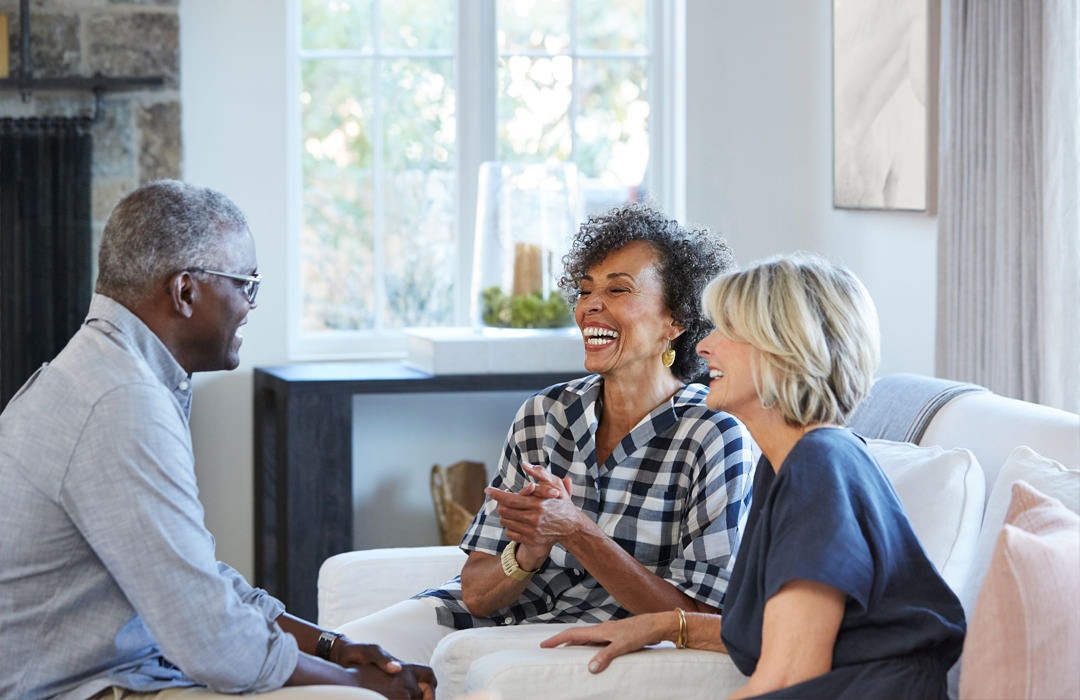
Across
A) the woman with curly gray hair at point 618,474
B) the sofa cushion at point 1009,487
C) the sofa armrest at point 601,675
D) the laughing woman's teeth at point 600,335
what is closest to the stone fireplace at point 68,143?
the woman with curly gray hair at point 618,474

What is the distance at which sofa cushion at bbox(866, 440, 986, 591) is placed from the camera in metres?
2.03

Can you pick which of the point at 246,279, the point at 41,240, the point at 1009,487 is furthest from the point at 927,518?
the point at 41,240

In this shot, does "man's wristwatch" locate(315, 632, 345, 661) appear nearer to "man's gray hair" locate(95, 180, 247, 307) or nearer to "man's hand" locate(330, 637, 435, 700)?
"man's hand" locate(330, 637, 435, 700)

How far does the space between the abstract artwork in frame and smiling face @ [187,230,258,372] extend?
2030mm

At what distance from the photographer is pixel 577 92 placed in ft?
15.0

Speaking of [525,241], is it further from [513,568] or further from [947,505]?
[947,505]

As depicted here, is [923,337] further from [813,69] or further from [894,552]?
[894,552]

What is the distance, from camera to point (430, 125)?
452 centimetres

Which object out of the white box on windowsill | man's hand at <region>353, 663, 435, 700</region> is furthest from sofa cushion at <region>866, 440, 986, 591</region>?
the white box on windowsill

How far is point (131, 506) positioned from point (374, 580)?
1.18 m

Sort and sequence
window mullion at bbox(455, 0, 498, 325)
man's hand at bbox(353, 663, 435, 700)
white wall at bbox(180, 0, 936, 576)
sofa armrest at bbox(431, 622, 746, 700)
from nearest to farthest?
sofa armrest at bbox(431, 622, 746, 700) → man's hand at bbox(353, 663, 435, 700) → white wall at bbox(180, 0, 936, 576) → window mullion at bbox(455, 0, 498, 325)

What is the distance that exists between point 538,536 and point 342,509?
1791 mm

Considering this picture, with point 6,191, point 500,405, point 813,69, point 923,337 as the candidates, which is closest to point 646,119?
point 813,69

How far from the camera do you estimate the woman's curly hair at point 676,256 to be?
2.52 metres
